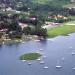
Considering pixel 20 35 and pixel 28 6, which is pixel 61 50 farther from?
pixel 28 6

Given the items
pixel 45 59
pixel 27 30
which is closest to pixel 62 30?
pixel 27 30

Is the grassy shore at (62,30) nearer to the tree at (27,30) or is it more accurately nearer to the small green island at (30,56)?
the tree at (27,30)

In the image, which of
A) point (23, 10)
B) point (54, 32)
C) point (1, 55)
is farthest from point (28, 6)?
point (1, 55)

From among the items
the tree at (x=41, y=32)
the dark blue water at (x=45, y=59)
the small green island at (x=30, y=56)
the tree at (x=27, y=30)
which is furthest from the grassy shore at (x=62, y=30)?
the small green island at (x=30, y=56)

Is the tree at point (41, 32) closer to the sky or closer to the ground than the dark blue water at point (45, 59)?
closer to the sky

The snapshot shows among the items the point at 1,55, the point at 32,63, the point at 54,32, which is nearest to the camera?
the point at 32,63

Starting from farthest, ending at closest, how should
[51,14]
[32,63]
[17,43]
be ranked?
[51,14] → [17,43] → [32,63]

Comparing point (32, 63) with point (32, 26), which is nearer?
point (32, 63)

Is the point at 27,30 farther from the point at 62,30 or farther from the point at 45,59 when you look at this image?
the point at 45,59
